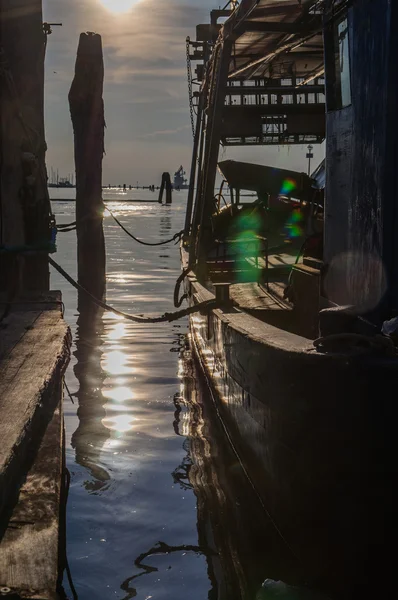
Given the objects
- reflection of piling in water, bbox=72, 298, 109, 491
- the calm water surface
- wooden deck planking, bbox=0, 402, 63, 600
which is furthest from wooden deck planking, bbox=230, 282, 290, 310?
wooden deck planking, bbox=0, 402, 63, 600

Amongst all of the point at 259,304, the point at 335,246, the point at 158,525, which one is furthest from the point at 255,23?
the point at 158,525

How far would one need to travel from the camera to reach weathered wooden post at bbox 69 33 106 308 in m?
16.8

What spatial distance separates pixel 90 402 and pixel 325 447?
17.1ft

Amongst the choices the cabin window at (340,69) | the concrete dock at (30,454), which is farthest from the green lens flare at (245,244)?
the concrete dock at (30,454)

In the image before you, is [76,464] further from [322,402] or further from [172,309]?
[172,309]

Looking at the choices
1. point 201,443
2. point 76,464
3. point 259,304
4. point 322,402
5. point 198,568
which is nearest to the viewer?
point 322,402

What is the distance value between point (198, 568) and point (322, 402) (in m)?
1.53

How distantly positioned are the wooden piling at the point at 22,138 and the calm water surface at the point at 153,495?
2.01 m

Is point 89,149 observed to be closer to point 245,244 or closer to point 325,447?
point 245,244

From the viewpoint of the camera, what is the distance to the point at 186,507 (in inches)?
262

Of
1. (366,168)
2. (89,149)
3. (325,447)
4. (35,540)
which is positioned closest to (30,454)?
(35,540)

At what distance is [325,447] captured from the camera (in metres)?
4.99

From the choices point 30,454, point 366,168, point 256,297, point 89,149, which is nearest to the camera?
point 30,454

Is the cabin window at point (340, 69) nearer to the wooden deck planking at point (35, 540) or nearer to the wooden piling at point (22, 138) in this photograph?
the wooden piling at point (22, 138)
